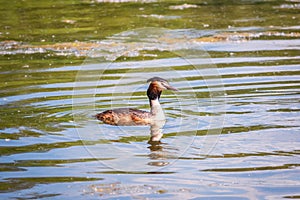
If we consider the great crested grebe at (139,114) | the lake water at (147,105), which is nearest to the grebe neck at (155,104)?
the great crested grebe at (139,114)

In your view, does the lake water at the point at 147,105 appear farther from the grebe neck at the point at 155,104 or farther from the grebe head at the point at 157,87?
the grebe head at the point at 157,87

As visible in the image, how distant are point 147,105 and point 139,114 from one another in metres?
1.29

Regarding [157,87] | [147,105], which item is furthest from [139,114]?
[147,105]

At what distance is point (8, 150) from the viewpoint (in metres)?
10.7

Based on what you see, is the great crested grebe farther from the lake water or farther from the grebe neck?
the lake water

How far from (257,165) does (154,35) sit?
12264mm

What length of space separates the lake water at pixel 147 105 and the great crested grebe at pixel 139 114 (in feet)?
0.47

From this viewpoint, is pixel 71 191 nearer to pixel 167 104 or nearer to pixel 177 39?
pixel 167 104

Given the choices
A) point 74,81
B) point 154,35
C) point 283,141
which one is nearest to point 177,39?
point 154,35

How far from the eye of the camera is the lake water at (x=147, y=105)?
930 centimetres

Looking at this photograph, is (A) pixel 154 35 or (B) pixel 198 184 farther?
(A) pixel 154 35

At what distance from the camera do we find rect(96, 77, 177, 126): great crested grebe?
1230 centimetres

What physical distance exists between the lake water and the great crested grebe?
0.47 feet

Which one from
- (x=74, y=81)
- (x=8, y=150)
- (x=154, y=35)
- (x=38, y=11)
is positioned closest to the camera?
(x=8, y=150)
